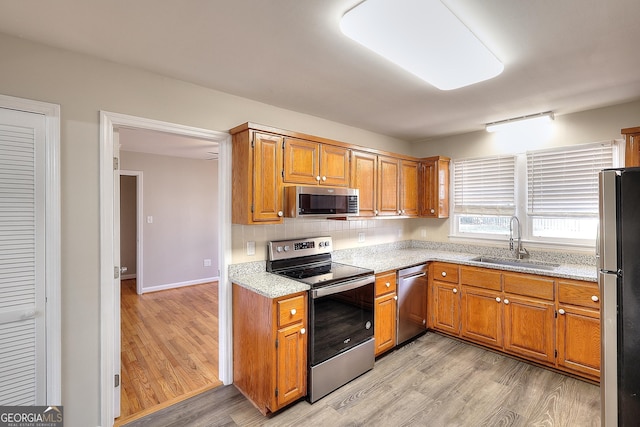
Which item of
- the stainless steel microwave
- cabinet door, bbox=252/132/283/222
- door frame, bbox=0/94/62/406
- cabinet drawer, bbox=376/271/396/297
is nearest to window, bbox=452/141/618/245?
cabinet drawer, bbox=376/271/396/297

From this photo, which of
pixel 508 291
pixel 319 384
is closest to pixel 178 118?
pixel 319 384

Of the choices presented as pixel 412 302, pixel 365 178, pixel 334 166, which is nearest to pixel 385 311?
pixel 412 302

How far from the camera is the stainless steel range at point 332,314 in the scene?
2357 mm

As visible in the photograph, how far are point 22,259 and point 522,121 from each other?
4.28 m

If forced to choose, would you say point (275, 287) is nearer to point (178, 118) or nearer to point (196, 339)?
point (178, 118)

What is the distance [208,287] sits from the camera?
5.80 m

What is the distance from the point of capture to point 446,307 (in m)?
3.47

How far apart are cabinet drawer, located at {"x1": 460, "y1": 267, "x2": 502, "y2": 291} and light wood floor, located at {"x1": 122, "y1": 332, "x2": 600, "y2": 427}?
0.74m

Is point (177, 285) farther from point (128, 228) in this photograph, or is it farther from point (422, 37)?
point (422, 37)

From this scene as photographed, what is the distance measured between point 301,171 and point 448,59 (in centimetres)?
143

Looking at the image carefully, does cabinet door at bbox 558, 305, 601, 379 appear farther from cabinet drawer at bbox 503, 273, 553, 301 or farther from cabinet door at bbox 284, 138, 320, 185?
cabinet door at bbox 284, 138, 320, 185

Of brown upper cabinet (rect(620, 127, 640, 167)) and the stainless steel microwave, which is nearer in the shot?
brown upper cabinet (rect(620, 127, 640, 167))

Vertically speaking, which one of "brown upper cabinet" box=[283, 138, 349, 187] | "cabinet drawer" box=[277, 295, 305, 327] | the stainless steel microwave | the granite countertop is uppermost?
"brown upper cabinet" box=[283, 138, 349, 187]

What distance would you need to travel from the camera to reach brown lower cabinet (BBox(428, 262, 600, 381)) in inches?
Answer: 102
